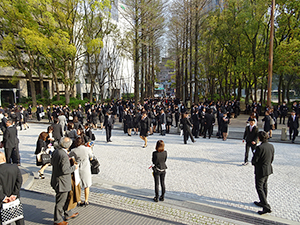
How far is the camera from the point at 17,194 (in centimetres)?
358

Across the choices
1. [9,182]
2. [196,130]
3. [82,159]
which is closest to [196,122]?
[196,130]

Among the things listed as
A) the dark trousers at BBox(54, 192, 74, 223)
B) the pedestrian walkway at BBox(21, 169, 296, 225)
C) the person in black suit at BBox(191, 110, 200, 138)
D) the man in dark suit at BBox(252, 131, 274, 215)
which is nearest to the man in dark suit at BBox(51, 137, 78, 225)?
the dark trousers at BBox(54, 192, 74, 223)

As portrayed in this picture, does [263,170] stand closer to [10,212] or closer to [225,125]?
[10,212]

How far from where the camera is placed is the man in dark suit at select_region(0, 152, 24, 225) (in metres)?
3.42

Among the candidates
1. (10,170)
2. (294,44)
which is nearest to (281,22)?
(294,44)

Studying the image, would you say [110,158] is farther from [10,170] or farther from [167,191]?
[10,170]

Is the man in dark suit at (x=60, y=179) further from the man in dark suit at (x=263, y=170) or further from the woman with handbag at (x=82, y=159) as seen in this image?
the man in dark suit at (x=263, y=170)

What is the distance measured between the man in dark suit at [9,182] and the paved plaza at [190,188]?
1.17 m

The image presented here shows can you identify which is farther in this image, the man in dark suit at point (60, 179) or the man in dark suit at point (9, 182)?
the man in dark suit at point (60, 179)

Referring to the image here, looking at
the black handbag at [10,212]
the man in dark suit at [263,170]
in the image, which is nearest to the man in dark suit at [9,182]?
the black handbag at [10,212]

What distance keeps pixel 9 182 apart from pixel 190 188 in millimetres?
4382

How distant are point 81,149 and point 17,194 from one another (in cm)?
148

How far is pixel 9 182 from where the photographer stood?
3471 mm

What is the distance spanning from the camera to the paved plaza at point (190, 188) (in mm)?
4477
